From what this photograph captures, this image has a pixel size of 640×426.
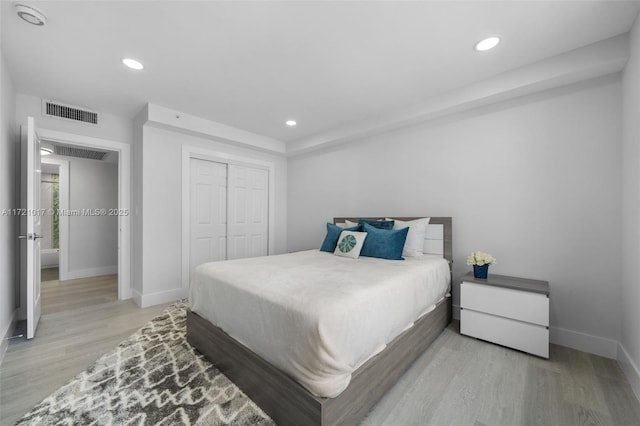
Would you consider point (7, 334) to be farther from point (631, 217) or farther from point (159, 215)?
point (631, 217)

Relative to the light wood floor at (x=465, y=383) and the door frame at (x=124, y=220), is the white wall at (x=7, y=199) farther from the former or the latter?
the door frame at (x=124, y=220)

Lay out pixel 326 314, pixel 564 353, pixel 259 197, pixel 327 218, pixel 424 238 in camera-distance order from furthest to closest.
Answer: pixel 259 197 → pixel 327 218 → pixel 424 238 → pixel 564 353 → pixel 326 314

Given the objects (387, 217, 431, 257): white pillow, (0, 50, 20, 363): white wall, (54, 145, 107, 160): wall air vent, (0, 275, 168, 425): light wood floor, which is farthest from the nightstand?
(54, 145, 107, 160): wall air vent

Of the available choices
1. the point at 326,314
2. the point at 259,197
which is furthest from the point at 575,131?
the point at 259,197

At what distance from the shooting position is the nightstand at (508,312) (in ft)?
7.03

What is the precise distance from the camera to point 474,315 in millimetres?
2473

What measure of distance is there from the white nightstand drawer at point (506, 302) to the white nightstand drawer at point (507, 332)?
53mm

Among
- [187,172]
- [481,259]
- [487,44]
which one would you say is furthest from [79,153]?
[481,259]

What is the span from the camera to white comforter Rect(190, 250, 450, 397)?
131 centimetres

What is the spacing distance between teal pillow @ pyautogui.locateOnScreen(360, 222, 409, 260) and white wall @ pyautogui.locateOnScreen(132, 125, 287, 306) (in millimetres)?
2591

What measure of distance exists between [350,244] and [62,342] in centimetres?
289

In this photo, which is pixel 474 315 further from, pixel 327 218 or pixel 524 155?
pixel 327 218

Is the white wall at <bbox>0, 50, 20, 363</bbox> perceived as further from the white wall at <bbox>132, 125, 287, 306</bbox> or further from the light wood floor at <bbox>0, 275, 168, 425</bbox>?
the white wall at <bbox>132, 125, 287, 306</bbox>

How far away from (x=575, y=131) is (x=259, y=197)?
4.18 metres
